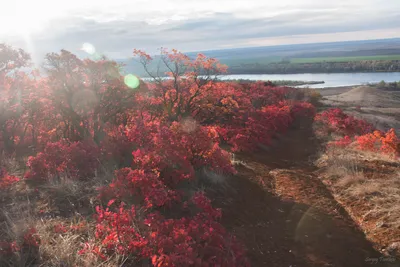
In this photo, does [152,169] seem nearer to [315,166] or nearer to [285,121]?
[315,166]

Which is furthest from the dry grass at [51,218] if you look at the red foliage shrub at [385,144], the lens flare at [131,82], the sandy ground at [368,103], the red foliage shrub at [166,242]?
the sandy ground at [368,103]

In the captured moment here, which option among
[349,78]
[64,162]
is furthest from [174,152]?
[349,78]

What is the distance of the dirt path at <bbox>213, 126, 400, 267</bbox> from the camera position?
6.67 m

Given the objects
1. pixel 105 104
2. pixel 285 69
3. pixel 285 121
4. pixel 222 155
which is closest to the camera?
pixel 222 155

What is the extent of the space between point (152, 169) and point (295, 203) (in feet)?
15.0

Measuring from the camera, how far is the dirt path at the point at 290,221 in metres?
6.67

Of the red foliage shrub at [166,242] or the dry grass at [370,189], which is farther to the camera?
the dry grass at [370,189]

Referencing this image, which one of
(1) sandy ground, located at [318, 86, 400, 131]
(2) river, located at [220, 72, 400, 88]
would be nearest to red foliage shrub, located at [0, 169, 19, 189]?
(1) sandy ground, located at [318, 86, 400, 131]

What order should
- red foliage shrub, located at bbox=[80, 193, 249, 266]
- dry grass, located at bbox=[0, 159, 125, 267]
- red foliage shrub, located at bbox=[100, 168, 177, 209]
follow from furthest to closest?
1. red foliage shrub, located at bbox=[100, 168, 177, 209]
2. dry grass, located at bbox=[0, 159, 125, 267]
3. red foliage shrub, located at bbox=[80, 193, 249, 266]

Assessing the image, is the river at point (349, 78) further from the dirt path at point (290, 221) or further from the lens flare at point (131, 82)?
the dirt path at point (290, 221)

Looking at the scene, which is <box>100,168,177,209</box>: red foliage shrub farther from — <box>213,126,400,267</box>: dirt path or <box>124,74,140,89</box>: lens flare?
<box>124,74,140,89</box>: lens flare

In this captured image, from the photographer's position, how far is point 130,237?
5.71 m

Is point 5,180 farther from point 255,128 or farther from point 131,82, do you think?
point 255,128

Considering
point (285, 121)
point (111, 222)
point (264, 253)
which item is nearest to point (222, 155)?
point (264, 253)
